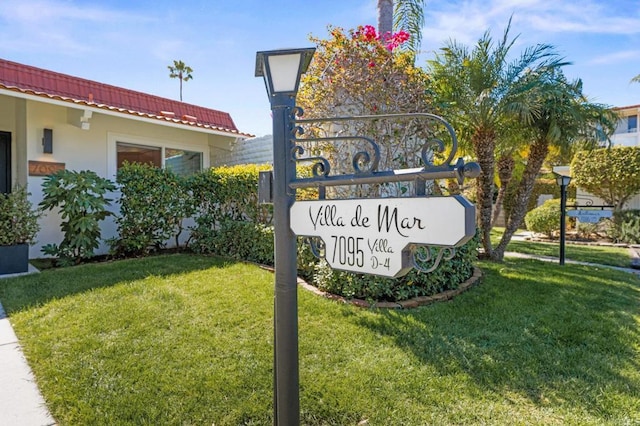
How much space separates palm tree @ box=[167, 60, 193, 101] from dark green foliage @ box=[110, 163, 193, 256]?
20390mm

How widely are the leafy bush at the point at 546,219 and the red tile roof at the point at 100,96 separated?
1038 cm

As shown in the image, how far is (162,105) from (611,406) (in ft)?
30.3

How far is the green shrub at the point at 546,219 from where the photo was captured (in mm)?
12555

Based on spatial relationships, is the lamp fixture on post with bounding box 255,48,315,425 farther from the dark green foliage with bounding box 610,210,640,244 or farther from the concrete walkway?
the dark green foliage with bounding box 610,210,640,244

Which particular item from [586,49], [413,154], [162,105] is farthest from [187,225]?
[586,49]

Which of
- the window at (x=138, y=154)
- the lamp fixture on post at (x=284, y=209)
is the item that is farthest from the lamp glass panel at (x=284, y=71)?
the window at (x=138, y=154)

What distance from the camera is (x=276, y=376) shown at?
1.65 metres

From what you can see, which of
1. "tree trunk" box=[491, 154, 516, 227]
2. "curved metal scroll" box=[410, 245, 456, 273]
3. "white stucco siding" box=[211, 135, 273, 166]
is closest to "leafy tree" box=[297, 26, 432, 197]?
"white stucco siding" box=[211, 135, 273, 166]

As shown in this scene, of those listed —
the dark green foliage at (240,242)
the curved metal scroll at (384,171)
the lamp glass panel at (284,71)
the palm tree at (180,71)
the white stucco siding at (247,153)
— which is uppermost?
the palm tree at (180,71)

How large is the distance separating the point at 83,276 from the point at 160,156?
3.82 metres

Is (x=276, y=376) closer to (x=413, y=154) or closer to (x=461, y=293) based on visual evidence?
(x=461, y=293)

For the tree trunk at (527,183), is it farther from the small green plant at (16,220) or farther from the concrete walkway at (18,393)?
the small green plant at (16,220)

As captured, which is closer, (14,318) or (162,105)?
(14,318)

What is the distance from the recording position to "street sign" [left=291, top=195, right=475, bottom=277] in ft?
3.84
